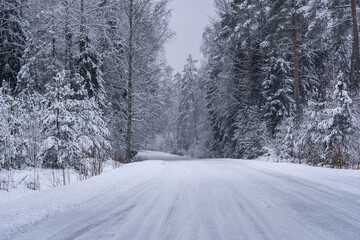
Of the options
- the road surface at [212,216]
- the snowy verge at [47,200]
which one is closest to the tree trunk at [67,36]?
the snowy verge at [47,200]

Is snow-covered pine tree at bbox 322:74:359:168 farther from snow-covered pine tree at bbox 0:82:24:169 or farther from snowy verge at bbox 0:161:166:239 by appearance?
snow-covered pine tree at bbox 0:82:24:169

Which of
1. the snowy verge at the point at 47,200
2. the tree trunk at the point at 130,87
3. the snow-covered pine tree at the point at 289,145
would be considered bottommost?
the snowy verge at the point at 47,200

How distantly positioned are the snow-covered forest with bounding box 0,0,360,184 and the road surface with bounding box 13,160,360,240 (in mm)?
3801

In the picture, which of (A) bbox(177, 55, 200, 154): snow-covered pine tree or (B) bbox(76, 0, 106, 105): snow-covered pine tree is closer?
(B) bbox(76, 0, 106, 105): snow-covered pine tree

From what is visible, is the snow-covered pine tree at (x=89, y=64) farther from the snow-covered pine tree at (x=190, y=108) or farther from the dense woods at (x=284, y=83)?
the snow-covered pine tree at (x=190, y=108)

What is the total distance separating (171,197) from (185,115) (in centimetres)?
3883

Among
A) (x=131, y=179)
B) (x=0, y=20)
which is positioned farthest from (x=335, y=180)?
(x=0, y=20)

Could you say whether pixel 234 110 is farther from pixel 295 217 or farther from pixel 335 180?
pixel 295 217

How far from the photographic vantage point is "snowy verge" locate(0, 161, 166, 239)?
3119 mm

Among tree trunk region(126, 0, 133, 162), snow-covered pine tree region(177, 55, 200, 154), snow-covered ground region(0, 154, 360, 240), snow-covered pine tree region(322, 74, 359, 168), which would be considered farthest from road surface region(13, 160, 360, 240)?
snow-covered pine tree region(177, 55, 200, 154)

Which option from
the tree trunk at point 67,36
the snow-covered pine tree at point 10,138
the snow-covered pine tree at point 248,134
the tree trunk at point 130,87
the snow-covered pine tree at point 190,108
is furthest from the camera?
the snow-covered pine tree at point 190,108

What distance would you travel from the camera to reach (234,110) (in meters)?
21.4

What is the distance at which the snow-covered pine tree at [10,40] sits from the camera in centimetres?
1535

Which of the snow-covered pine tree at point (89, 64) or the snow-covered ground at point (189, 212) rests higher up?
the snow-covered pine tree at point (89, 64)
